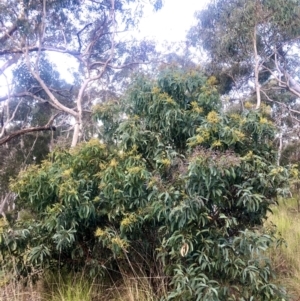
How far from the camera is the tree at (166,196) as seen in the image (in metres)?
3.63

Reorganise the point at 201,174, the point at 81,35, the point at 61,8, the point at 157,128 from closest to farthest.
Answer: the point at 201,174, the point at 157,128, the point at 61,8, the point at 81,35

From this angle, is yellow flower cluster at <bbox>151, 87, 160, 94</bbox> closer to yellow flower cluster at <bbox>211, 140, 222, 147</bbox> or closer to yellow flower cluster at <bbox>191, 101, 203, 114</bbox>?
yellow flower cluster at <bbox>191, 101, 203, 114</bbox>

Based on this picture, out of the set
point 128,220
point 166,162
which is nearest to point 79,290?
point 128,220

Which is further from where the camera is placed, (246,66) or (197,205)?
(246,66)

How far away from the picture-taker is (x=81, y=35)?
12523mm

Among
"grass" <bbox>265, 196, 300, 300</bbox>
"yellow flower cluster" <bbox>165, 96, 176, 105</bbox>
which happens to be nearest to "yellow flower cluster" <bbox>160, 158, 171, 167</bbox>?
"yellow flower cluster" <bbox>165, 96, 176, 105</bbox>

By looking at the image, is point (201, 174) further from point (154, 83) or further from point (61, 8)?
point (61, 8)

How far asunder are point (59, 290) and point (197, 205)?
5.89ft

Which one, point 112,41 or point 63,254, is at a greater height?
point 112,41

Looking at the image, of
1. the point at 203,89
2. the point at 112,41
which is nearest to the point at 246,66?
the point at 112,41

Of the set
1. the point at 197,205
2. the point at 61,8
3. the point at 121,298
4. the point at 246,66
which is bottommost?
the point at 121,298

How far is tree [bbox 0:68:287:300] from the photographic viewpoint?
363 centimetres

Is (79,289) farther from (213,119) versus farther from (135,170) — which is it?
(213,119)

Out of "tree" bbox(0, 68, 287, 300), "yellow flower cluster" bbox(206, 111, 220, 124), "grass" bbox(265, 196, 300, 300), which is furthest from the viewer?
"grass" bbox(265, 196, 300, 300)
